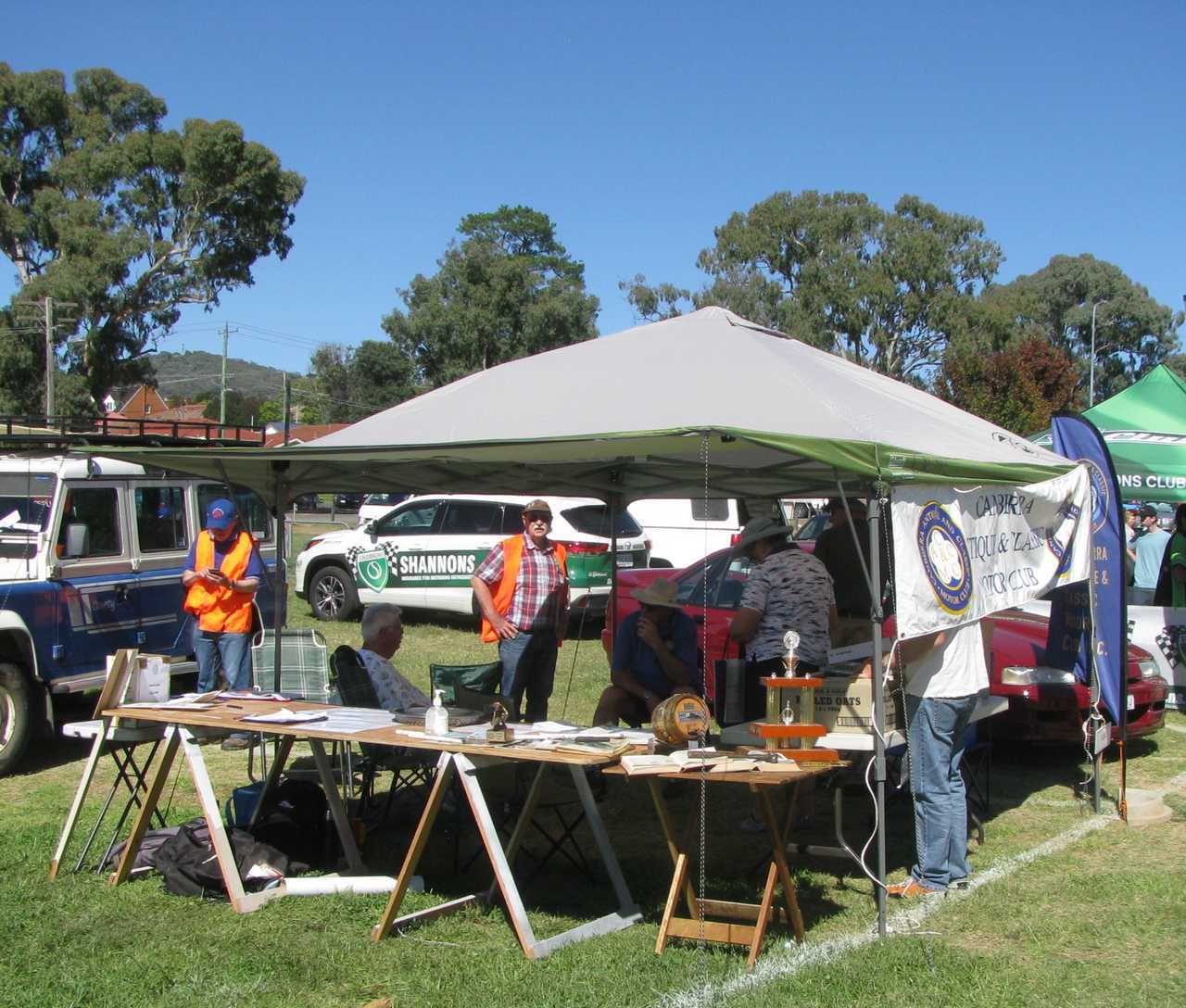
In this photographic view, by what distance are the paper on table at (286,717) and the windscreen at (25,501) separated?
354cm

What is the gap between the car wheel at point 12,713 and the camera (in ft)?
25.7

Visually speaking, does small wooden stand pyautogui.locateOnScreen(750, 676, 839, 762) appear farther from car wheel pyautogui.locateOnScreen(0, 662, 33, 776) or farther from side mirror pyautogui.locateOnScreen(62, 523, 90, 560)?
side mirror pyautogui.locateOnScreen(62, 523, 90, 560)

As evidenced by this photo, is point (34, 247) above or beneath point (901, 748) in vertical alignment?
above

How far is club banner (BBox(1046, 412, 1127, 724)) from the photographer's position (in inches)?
298

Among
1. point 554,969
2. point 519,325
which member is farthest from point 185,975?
point 519,325

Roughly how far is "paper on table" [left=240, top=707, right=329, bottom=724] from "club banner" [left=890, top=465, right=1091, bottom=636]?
9.14ft

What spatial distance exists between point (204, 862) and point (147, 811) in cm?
38

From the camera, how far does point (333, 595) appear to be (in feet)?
50.9

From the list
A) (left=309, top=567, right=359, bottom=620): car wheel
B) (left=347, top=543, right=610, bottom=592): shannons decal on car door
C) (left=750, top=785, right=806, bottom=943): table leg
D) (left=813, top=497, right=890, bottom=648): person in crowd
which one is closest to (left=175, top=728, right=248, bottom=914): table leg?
(left=750, top=785, right=806, bottom=943): table leg

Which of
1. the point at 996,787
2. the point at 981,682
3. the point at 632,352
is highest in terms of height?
the point at 632,352

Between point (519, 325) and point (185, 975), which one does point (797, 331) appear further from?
point (185, 975)

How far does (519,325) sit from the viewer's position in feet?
163

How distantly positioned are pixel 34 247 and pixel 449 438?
3670 centimetres

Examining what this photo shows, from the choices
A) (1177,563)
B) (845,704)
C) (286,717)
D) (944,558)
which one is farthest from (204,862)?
(1177,563)
